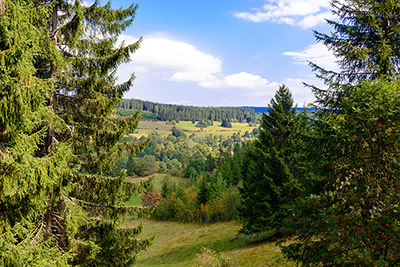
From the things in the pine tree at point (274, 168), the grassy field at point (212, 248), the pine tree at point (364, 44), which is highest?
the pine tree at point (364, 44)

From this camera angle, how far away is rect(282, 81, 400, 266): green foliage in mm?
5674

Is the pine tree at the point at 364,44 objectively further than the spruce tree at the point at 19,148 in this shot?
Yes

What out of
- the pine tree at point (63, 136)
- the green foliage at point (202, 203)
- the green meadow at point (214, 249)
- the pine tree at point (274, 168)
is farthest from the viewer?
the green foliage at point (202, 203)

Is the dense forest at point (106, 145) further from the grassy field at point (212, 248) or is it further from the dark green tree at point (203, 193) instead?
the dark green tree at point (203, 193)

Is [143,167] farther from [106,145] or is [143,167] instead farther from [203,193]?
[106,145]

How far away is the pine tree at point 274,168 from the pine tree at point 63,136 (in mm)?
14527

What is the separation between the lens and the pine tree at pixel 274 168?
21266mm

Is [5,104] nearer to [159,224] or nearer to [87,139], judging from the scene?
[87,139]

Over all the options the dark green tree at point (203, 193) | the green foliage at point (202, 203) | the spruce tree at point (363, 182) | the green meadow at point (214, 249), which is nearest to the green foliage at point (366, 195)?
the spruce tree at point (363, 182)

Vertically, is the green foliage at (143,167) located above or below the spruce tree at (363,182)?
below

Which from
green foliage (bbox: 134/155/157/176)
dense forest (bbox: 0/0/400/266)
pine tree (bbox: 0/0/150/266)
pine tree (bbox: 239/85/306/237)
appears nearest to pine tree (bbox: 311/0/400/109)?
dense forest (bbox: 0/0/400/266)

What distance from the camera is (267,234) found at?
87.2ft

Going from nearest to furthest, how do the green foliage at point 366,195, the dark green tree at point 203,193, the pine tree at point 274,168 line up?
the green foliage at point 366,195 < the pine tree at point 274,168 < the dark green tree at point 203,193

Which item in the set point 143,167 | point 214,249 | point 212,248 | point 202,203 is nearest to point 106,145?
point 214,249
